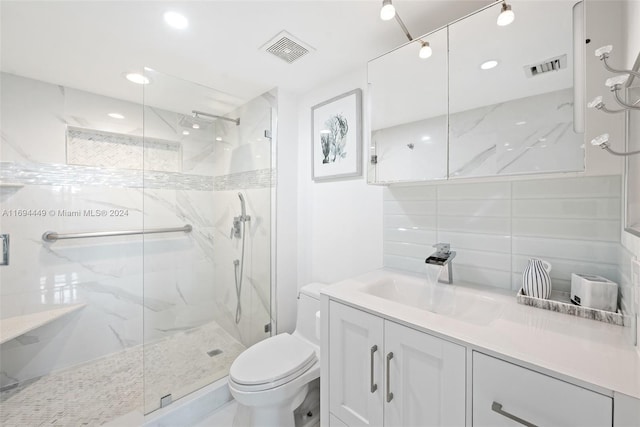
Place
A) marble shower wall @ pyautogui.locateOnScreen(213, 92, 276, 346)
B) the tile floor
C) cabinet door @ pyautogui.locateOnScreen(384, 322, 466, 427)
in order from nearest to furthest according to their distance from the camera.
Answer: cabinet door @ pyautogui.locateOnScreen(384, 322, 466, 427), the tile floor, marble shower wall @ pyautogui.locateOnScreen(213, 92, 276, 346)

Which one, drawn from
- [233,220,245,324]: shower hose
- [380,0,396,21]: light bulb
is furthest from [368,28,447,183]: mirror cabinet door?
[233,220,245,324]: shower hose

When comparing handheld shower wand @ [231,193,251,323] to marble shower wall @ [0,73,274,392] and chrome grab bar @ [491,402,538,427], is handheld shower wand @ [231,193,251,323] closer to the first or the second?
marble shower wall @ [0,73,274,392]

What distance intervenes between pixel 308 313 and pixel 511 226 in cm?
130

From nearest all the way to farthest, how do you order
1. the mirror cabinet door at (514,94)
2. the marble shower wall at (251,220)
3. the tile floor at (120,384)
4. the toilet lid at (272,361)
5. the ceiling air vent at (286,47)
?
the mirror cabinet door at (514,94)
the toilet lid at (272,361)
the ceiling air vent at (286,47)
the tile floor at (120,384)
the marble shower wall at (251,220)

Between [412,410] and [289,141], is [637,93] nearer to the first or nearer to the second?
[412,410]

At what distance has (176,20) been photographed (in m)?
1.32

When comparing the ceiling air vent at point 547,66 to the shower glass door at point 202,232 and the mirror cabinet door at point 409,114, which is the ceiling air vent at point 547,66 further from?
the shower glass door at point 202,232

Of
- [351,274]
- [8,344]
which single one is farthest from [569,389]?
[8,344]

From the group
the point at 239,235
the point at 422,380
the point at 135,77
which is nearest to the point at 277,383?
the point at 422,380

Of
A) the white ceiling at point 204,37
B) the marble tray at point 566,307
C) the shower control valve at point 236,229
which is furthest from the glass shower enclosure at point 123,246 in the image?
the marble tray at point 566,307

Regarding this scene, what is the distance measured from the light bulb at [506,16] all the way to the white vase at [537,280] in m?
0.97

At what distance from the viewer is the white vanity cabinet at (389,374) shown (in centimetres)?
79

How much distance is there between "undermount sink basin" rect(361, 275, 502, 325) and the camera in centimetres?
110

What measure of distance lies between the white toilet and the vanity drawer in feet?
2.95
